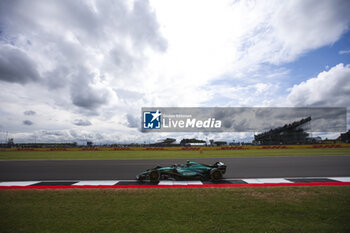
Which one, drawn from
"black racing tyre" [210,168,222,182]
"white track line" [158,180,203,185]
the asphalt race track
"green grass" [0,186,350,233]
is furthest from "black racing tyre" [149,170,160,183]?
"black racing tyre" [210,168,222,182]

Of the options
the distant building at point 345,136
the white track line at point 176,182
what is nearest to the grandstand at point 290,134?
the distant building at point 345,136

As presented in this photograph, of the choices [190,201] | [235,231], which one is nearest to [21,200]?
[190,201]

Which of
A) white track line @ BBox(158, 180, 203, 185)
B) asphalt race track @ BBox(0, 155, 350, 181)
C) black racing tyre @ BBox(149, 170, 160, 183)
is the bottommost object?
asphalt race track @ BBox(0, 155, 350, 181)

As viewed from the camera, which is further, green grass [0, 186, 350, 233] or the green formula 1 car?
the green formula 1 car

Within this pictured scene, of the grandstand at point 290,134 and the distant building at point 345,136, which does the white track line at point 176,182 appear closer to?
the grandstand at point 290,134

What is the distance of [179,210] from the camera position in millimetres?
3934

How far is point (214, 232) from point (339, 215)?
269 centimetres

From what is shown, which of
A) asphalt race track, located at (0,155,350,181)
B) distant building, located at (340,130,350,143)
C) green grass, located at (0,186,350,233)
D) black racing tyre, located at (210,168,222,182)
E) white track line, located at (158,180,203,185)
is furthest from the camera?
distant building, located at (340,130,350,143)

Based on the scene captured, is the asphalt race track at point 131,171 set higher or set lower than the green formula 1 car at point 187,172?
lower

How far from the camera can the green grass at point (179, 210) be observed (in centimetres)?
322

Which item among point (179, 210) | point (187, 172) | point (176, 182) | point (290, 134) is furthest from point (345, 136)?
point (179, 210)

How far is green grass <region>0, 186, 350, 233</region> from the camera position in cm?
322

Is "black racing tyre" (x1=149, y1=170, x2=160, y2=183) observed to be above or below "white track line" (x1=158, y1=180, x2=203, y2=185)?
above

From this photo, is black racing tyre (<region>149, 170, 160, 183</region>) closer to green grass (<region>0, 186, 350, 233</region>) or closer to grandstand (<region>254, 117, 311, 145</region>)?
green grass (<region>0, 186, 350, 233</region>)
